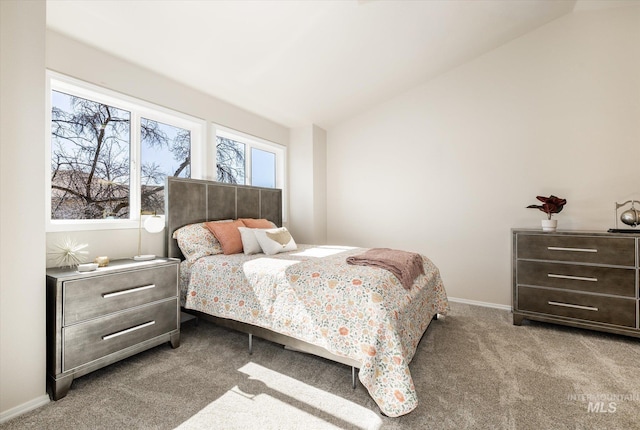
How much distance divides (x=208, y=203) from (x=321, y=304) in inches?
75.3

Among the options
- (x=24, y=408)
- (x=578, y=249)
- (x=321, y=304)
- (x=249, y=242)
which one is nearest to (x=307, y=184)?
(x=249, y=242)

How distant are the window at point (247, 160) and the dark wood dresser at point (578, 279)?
319 cm

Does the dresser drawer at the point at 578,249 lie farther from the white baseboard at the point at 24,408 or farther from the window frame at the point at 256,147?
the white baseboard at the point at 24,408

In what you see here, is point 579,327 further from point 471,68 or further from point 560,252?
point 471,68

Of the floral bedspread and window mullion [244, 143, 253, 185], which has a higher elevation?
window mullion [244, 143, 253, 185]

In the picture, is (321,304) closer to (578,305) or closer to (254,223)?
(254,223)

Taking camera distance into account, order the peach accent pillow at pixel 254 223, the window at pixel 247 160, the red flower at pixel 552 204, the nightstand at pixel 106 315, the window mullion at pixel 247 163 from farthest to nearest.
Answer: the window mullion at pixel 247 163 → the window at pixel 247 160 → the peach accent pillow at pixel 254 223 → the red flower at pixel 552 204 → the nightstand at pixel 106 315

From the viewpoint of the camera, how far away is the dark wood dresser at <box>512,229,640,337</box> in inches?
98.3

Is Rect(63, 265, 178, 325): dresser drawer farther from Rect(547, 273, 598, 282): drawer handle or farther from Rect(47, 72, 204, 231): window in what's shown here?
Rect(547, 273, 598, 282): drawer handle

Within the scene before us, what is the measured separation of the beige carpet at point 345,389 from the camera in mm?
1575

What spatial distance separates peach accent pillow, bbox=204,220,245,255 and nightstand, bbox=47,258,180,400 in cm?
55

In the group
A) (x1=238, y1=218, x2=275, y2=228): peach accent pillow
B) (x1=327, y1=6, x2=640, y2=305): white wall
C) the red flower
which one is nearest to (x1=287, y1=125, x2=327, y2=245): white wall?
(x1=327, y1=6, x2=640, y2=305): white wall

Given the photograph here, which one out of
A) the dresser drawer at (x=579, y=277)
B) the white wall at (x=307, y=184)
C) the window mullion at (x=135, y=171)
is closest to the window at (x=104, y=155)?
the window mullion at (x=135, y=171)

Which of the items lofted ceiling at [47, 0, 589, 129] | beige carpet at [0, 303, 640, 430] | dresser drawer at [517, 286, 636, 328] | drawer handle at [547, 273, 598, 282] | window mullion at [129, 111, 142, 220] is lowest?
beige carpet at [0, 303, 640, 430]
